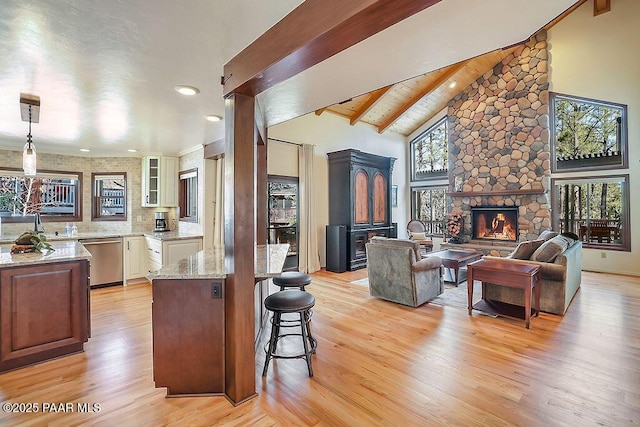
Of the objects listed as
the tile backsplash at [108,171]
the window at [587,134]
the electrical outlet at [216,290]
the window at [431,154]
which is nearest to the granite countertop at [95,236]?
the tile backsplash at [108,171]

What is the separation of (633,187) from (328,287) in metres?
5.96

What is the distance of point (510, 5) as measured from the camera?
4.57 feet

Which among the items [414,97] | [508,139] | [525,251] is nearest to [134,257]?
[525,251]

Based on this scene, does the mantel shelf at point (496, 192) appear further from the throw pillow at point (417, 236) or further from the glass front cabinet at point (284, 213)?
the glass front cabinet at point (284, 213)

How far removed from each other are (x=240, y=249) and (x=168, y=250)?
3310 millimetres

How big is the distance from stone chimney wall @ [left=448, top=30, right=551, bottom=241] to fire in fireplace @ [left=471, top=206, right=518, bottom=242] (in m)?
0.11

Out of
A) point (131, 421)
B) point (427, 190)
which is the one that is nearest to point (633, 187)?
point (427, 190)

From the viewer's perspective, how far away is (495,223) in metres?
6.81

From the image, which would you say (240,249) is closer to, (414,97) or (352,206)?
(352,206)

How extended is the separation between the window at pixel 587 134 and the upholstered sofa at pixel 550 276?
3.18 metres

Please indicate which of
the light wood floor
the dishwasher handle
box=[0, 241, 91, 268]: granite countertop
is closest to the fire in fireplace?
the light wood floor

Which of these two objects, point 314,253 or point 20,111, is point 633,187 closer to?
point 314,253

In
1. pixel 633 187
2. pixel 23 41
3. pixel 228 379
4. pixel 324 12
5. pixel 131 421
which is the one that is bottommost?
pixel 131 421

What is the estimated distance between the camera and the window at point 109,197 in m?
5.56
